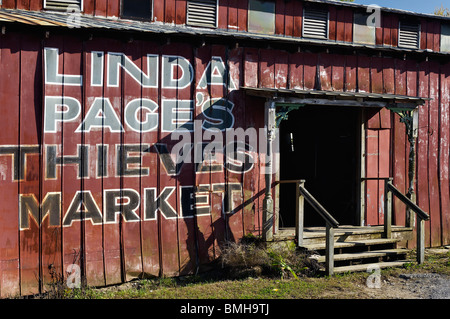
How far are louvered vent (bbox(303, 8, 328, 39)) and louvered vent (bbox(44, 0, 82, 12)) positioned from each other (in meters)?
5.40

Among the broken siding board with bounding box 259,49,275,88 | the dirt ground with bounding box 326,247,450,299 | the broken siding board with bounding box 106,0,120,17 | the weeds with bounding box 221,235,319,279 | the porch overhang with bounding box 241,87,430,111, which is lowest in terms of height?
the dirt ground with bounding box 326,247,450,299

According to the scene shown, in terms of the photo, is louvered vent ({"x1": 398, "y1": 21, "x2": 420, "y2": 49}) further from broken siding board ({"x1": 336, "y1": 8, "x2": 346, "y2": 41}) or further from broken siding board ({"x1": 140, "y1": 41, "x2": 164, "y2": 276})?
broken siding board ({"x1": 140, "y1": 41, "x2": 164, "y2": 276})

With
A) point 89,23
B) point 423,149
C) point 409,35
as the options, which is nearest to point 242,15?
point 89,23

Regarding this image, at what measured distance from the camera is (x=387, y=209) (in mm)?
9172

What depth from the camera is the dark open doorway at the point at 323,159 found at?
10281mm

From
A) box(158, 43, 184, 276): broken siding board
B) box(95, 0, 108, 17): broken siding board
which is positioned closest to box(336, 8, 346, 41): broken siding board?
box(158, 43, 184, 276): broken siding board

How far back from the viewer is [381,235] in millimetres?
9336

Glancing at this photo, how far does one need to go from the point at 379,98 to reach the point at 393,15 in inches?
173

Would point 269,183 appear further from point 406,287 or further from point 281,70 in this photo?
point 406,287

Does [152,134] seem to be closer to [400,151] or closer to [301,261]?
[301,261]

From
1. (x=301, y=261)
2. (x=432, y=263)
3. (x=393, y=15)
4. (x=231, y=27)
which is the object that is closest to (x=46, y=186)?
(x=301, y=261)

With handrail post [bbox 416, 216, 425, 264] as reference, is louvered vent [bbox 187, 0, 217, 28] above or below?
above

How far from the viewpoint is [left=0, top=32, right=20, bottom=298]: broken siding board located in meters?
7.15

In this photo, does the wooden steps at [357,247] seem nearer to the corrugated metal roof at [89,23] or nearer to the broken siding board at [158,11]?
the corrugated metal roof at [89,23]
